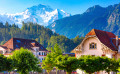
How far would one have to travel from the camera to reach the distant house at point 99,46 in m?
60.3

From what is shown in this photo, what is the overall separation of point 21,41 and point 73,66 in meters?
64.6

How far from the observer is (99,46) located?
6178cm

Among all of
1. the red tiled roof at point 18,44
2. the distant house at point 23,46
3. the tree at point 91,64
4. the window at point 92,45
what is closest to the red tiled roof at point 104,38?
the window at point 92,45

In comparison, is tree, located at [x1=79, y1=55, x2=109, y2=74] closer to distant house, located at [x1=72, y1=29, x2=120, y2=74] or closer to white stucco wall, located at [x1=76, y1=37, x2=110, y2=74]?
distant house, located at [x1=72, y1=29, x2=120, y2=74]

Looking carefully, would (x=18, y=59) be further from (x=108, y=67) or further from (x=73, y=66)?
(x=108, y=67)

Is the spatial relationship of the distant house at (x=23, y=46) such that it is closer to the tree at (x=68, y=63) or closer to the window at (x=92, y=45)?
the window at (x=92, y=45)

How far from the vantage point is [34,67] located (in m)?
51.7

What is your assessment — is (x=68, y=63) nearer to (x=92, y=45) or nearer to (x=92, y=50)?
(x=92, y=50)

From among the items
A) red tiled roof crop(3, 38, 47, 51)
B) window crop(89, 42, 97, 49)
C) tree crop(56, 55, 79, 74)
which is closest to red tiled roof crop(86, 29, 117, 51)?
window crop(89, 42, 97, 49)

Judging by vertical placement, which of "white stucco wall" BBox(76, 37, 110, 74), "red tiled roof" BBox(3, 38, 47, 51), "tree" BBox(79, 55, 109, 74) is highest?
"red tiled roof" BBox(3, 38, 47, 51)

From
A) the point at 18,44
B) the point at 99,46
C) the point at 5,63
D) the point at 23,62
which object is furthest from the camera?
the point at 18,44

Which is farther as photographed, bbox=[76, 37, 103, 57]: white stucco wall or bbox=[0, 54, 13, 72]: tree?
bbox=[76, 37, 103, 57]: white stucco wall

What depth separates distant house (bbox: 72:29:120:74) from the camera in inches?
2375

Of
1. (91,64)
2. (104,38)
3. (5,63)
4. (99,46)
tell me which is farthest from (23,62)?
(104,38)
